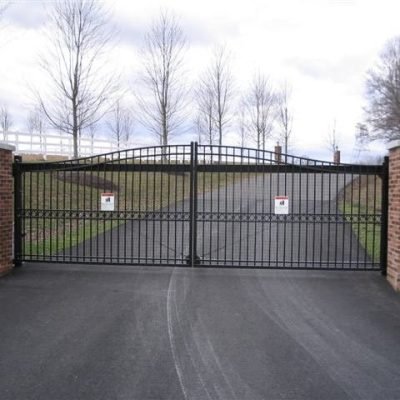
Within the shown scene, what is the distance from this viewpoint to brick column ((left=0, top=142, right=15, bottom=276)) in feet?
24.2

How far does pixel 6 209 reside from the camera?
7.54 meters

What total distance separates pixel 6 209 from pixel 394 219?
640 centimetres

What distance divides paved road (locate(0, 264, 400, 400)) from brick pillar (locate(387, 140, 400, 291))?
32 cm

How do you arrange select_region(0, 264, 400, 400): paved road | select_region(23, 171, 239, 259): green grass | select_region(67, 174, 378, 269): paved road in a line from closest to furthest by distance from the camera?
select_region(0, 264, 400, 400): paved road → select_region(67, 174, 378, 269): paved road → select_region(23, 171, 239, 259): green grass

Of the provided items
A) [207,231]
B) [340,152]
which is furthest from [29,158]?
[340,152]

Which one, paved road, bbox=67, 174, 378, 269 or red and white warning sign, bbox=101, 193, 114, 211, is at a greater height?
red and white warning sign, bbox=101, 193, 114, 211

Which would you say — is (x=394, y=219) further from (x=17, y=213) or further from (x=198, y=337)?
(x=17, y=213)

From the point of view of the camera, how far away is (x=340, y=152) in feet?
115

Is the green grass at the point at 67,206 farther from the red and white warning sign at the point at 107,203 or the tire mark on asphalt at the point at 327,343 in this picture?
the tire mark on asphalt at the point at 327,343

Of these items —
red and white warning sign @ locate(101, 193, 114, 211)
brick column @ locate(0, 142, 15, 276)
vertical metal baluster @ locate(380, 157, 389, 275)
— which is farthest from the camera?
red and white warning sign @ locate(101, 193, 114, 211)

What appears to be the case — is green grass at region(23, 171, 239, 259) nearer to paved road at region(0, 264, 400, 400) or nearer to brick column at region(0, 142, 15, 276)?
brick column at region(0, 142, 15, 276)

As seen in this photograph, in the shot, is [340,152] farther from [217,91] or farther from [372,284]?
[372,284]

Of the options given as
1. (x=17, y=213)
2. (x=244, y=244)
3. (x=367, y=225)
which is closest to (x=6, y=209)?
(x=17, y=213)

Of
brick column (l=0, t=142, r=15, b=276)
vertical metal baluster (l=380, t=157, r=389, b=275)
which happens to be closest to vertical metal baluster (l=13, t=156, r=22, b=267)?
brick column (l=0, t=142, r=15, b=276)
